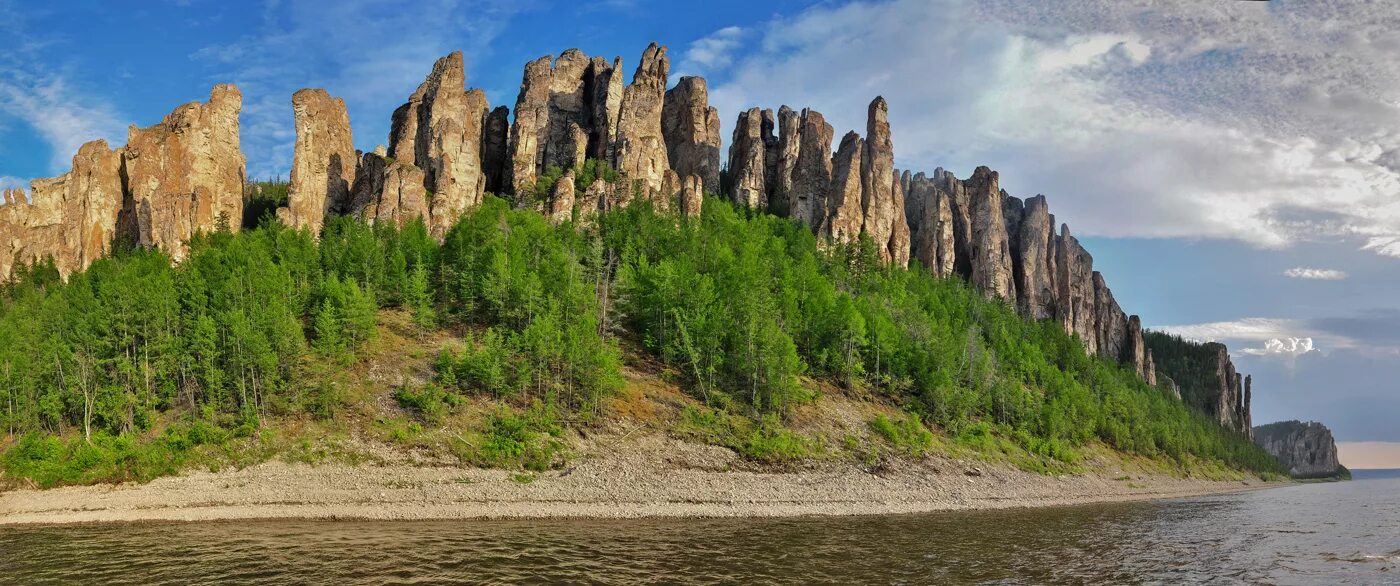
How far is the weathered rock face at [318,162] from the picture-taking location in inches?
4461

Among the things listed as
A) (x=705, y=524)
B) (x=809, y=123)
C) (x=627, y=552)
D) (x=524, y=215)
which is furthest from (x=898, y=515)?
(x=809, y=123)

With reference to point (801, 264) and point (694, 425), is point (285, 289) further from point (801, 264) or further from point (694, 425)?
point (801, 264)

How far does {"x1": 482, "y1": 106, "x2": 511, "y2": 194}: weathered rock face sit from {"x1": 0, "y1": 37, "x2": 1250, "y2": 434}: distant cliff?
14.8 inches

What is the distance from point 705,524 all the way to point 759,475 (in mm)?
14448

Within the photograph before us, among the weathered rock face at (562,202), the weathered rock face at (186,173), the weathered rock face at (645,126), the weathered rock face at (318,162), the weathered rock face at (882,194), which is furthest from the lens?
the weathered rock face at (882,194)

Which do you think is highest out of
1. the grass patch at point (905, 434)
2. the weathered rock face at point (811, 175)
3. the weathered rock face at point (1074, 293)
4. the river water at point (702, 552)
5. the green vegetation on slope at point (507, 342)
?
the weathered rock face at point (811, 175)

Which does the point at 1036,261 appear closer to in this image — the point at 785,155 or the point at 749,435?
the point at 785,155

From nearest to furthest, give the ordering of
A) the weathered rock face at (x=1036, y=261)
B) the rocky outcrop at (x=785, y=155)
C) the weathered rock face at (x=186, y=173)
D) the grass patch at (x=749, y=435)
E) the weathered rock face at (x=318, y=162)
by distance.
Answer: the grass patch at (x=749, y=435) < the weathered rock face at (x=186, y=173) < the weathered rock face at (x=318, y=162) < the rocky outcrop at (x=785, y=155) < the weathered rock face at (x=1036, y=261)

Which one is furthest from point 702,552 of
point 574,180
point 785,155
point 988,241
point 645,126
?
point 988,241

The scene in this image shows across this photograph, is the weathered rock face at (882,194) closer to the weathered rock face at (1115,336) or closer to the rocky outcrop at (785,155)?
the rocky outcrop at (785,155)

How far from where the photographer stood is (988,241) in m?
172

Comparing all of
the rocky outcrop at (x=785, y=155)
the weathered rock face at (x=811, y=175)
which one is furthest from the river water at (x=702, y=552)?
the rocky outcrop at (x=785, y=155)

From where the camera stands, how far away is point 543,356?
69.9 m

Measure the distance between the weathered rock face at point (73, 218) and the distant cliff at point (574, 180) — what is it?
0.82 feet
